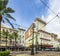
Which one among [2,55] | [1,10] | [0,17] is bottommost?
[2,55]

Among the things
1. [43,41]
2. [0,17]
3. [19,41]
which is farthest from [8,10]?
[43,41]

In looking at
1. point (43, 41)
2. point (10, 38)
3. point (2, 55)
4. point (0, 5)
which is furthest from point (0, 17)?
point (43, 41)

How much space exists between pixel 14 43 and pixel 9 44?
359cm

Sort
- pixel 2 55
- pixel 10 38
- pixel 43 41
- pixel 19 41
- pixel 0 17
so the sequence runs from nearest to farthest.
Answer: pixel 2 55, pixel 0 17, pixel 10 38, pixel 19 41, pixel 43 41

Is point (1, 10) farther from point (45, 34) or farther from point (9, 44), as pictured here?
point (45, 34)

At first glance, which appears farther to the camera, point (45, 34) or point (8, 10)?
point (45, 34)

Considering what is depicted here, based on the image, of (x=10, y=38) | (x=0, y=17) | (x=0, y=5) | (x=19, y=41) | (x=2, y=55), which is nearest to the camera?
(x=2, y=55)

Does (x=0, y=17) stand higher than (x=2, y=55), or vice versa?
(x=0, y=17)

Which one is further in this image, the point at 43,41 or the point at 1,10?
the point at 43,41

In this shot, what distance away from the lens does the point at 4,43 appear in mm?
90312

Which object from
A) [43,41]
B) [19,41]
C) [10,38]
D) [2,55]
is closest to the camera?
[2,55]

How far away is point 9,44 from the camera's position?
92812 mm

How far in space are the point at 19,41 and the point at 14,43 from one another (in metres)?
10.7

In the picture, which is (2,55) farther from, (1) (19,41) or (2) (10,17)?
(1) (19,41)
